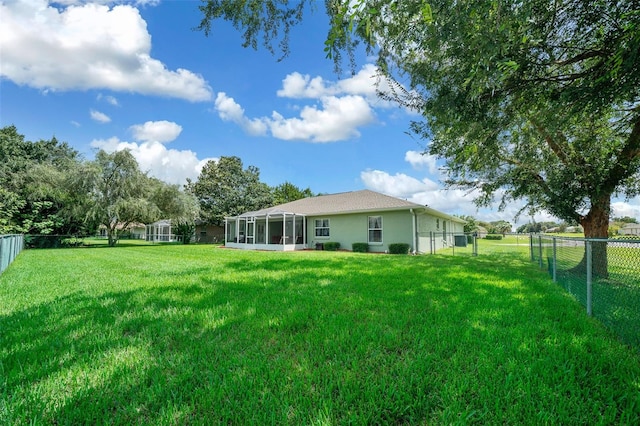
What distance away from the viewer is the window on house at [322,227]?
19.2m

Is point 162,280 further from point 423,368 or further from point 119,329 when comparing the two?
point 423,368

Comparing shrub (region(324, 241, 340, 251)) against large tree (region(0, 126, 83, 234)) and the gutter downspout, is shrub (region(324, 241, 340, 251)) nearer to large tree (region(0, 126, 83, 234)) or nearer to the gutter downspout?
the gutter downspout

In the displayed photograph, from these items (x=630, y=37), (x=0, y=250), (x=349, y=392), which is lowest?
(x=349, y=392)

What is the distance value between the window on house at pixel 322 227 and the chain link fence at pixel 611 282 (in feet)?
46.4

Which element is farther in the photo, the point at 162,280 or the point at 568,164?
the point at 568,164

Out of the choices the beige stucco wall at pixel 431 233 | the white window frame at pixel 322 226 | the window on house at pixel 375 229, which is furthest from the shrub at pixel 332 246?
the beige stucco wall at pixel 431 233

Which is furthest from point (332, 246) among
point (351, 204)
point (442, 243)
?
point (442, 243)

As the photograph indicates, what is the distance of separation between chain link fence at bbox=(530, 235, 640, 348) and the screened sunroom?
14.2 meters

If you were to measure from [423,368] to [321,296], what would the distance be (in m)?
2.62

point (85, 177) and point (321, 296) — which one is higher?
point (85, 177)

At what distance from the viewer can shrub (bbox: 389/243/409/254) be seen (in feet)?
49.4

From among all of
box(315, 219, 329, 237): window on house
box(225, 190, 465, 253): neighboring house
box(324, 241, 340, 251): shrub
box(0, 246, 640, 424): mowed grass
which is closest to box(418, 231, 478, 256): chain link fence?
box(225, 190, 465, 253): neighboring house

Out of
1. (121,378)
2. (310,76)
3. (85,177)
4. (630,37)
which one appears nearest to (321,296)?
(121,378)

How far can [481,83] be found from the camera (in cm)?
386
